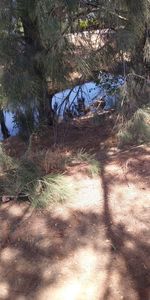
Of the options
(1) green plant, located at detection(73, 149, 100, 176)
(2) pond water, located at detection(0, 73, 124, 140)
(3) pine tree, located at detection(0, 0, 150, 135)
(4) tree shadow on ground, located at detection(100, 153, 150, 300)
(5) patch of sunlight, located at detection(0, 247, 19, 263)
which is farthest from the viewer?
(2) pond water, located at detection(0, 73, 124, 140)

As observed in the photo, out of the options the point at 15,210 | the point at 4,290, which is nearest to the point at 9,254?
the point at 4,290

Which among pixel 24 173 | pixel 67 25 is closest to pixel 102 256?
pixel 24 173

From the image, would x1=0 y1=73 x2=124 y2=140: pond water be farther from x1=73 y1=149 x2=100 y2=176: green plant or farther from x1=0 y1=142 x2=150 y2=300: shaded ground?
x1=0 y1=142 x2=150 y2=300: shaded ground

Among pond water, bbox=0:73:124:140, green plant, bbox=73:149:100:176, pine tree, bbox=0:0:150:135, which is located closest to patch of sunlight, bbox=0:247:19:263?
green plant, bbox=73:149:100:176

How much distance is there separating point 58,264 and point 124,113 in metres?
2.26

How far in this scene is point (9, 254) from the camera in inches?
112

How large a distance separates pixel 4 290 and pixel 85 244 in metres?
0.68

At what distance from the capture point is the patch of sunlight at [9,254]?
279 cm

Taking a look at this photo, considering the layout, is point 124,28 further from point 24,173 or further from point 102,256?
point 102,256

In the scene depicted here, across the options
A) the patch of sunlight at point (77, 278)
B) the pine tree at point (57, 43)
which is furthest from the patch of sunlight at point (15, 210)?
the pine tree at point (57, 43)

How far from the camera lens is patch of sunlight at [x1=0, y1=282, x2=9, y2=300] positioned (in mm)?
2477

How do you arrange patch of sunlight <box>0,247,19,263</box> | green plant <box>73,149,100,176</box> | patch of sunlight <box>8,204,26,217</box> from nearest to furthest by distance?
patch of sunlight <box>0,247,19,263</box> → patch of sunlight <box>8,204,26,217</box> → green plant <box>73,149,100,176</box>

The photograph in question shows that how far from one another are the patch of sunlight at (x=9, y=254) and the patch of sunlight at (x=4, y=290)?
0.23 meters

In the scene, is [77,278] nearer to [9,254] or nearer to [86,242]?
[86,242]
